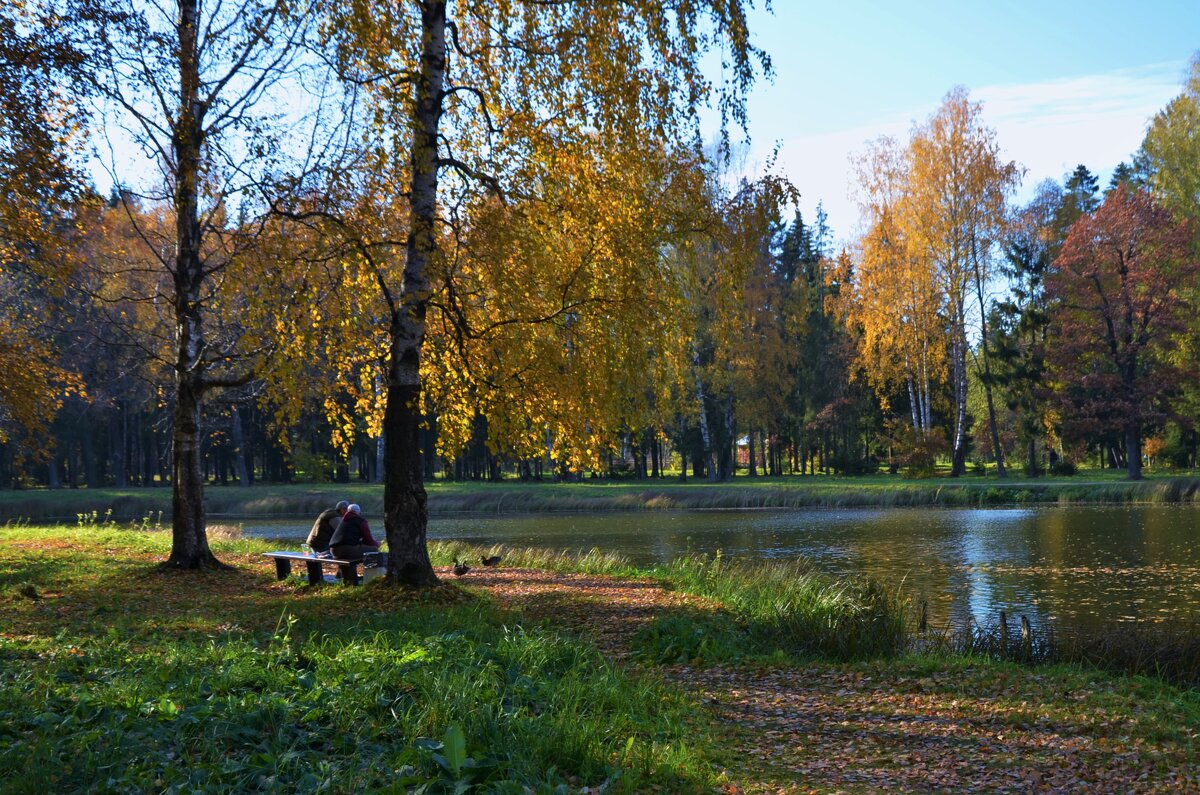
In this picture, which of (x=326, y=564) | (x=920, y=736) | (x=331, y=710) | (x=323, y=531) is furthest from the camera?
(x=323, y=531)

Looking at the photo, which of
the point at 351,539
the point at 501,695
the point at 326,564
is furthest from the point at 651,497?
the point at 501,695

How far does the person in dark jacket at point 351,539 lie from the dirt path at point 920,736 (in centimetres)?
518

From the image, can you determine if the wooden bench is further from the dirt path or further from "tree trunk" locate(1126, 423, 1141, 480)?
"tree trunk" locate(1126, 423, 1141, 480)

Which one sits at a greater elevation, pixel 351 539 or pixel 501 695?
pixel 351 539

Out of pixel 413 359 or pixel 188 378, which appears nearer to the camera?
pixel 413 359

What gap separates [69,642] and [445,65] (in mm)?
7176

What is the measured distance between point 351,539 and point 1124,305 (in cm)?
3664

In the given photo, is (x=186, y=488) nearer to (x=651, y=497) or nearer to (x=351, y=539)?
(x=351, y=539)

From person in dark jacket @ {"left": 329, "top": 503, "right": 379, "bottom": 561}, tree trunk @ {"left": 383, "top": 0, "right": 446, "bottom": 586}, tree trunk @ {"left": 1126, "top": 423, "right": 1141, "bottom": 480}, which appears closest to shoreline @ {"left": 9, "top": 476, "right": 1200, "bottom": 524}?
tree trunk @ {"left": 1126, "top": 423, "right": 1141, "bottom": 480}

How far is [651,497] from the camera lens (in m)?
37.5

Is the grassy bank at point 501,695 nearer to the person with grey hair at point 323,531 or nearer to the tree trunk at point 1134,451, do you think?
the person with grey hair at point 323,531

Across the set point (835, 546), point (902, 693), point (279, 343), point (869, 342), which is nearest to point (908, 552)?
point (835, 546)

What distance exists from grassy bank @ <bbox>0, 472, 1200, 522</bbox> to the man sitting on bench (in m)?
23.1

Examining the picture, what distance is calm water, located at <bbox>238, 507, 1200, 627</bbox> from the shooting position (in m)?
14.2
